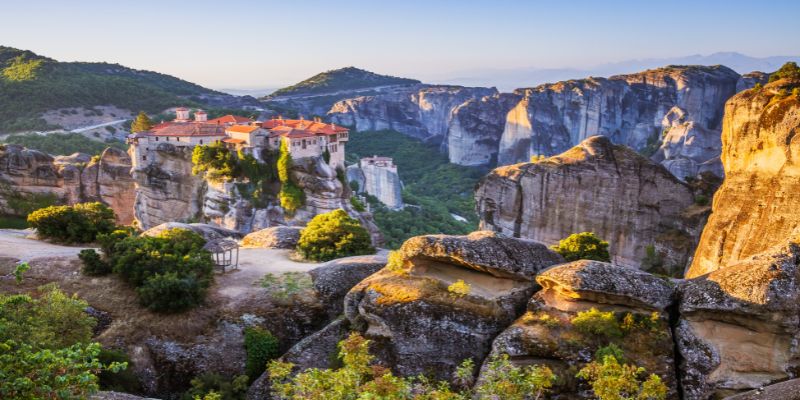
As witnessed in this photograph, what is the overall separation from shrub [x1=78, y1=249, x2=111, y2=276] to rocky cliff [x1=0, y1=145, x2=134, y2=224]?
104ft

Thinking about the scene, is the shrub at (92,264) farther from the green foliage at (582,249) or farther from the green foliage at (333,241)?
the green foliage at (582,249)

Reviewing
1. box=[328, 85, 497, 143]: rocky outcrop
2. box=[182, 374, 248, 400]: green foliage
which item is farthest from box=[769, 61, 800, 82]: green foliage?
box=[328, 85, 497, 143]: rocky outcrop

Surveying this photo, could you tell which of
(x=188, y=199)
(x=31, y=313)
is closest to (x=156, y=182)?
(x=188, y=199)

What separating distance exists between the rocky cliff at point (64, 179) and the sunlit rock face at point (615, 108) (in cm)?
7512

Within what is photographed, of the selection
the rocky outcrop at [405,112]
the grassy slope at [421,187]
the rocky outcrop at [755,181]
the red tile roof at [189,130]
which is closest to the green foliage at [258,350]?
the rocky outcrop at [755,181]

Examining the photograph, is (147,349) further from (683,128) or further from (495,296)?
(683,128)

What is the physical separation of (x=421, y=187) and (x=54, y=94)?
6525 centimetres

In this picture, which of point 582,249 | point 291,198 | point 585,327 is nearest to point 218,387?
point 585,327

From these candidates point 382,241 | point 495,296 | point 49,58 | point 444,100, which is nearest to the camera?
point 495,296

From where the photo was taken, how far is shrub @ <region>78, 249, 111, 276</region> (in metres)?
24.0

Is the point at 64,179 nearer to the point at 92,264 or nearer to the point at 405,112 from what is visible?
the point at 92,264

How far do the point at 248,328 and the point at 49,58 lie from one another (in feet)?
375

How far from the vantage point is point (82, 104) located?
91938 millimetres

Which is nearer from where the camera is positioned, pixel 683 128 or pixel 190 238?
pixel 190 238
